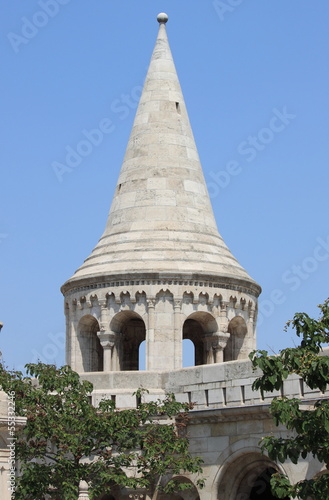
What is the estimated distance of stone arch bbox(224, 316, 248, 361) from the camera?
3094cm

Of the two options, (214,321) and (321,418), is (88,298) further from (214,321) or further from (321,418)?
(321,418)

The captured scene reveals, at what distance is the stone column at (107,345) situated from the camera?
29.8 metres

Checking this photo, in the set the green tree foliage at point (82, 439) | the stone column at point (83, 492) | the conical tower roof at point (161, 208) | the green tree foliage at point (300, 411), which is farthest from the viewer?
the conical tower roof at point (161, 208)

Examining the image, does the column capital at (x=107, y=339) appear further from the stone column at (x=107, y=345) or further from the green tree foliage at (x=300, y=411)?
the green tree foliage at (x=300, y=411)

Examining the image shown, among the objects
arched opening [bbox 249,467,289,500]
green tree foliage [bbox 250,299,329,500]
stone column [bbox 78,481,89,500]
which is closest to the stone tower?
arched opening [bbox 249,467,289,500]

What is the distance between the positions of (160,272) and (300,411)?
12.3m

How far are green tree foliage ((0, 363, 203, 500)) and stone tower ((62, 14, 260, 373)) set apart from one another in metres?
4.82

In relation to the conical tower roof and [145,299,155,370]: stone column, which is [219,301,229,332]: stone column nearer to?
the conical tower roof

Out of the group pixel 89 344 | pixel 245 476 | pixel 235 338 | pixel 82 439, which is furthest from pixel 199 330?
pixel 82 439

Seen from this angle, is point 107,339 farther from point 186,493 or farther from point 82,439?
point 82,439

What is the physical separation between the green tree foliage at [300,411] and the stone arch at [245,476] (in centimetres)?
622

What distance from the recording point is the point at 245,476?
972 inches

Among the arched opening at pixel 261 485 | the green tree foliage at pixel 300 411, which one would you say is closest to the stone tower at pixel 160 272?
the arched opening at pixel 261 485

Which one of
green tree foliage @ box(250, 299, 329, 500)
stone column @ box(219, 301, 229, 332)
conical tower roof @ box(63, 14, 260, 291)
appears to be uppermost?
conical tower roof @ box(63, 14, 260, 291)
